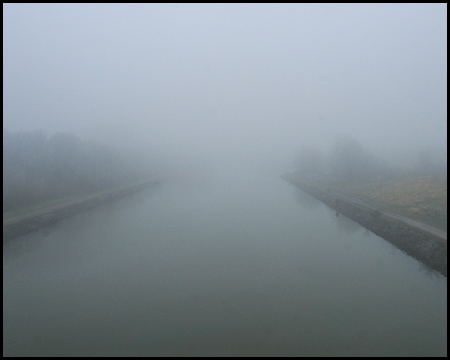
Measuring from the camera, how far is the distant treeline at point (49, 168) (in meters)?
29.8

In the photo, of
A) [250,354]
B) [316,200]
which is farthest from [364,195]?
[250,354]

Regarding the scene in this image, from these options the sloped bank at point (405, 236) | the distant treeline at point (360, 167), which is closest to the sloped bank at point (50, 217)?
the sloped bank at point (405, 236)

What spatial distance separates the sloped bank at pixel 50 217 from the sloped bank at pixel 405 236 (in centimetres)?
2721

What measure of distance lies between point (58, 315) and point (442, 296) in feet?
52.4

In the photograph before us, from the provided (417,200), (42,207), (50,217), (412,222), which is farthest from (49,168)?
(417,200)

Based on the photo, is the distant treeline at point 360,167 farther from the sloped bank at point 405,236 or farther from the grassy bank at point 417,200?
the sloped bank at point 405,236

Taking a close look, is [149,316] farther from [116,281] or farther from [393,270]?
[393,270]

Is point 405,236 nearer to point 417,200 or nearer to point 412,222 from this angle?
point 412,222

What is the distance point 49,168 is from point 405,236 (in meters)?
40.4

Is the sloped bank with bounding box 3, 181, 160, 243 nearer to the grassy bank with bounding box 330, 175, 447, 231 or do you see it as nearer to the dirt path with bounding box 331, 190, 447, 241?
the dirt path with bounding box 331, 190, 447, 241

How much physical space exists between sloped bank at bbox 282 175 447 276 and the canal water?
0.71 metres

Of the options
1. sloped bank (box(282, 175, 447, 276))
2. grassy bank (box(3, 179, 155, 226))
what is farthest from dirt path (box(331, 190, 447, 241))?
grassy bank (box(3, 179, 155, 226))

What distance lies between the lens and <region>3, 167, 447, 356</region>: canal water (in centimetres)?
953

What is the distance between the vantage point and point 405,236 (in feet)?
64.3
